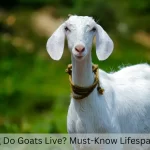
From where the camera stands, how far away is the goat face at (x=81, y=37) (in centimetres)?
687

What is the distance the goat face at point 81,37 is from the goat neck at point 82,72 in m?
0.12

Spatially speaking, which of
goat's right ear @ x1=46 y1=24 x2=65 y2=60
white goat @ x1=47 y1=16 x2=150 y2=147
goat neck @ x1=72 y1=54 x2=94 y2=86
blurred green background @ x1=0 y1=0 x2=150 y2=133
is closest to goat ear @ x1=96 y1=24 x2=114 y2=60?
white goat @ x1=47 y1=16 x2=150 y2=147

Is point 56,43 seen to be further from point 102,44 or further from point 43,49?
point 43,49

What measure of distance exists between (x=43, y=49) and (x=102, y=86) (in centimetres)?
952

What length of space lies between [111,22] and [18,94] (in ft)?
11.1

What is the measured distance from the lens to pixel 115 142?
741 centimetres

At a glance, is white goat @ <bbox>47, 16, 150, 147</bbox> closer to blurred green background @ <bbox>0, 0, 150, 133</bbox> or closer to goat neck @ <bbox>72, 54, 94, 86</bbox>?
goat neck @ <bbox>72, 54, 94, 86</bbox>

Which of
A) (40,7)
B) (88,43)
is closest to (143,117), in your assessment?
(88,43)

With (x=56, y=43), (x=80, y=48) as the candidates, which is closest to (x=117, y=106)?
(x=56, y=43)

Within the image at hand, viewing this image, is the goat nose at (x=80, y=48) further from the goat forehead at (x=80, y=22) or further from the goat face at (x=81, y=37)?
the goat forehead at (x=80, y=22)

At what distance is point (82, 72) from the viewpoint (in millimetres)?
7094

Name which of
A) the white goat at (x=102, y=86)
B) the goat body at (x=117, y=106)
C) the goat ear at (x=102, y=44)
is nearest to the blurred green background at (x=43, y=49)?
the goat body at (x=117, y=106)

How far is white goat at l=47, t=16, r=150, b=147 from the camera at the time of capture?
6980 mm

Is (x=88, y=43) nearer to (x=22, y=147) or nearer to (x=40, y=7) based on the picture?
(x=22, y=147)
